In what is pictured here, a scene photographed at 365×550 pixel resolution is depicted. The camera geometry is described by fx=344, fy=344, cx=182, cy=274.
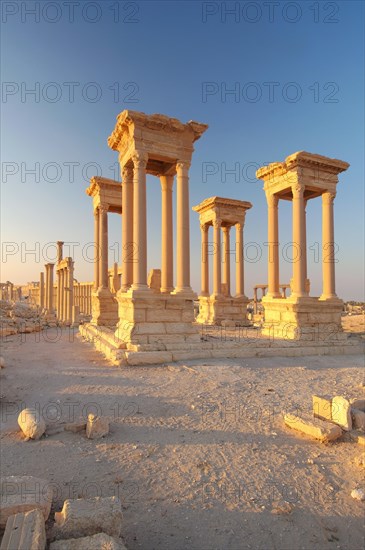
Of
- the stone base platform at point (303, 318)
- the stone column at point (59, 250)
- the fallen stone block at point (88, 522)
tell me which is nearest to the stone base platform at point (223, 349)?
the stone base platform at point (303, 318)

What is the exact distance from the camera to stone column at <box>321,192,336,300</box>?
47.8ft

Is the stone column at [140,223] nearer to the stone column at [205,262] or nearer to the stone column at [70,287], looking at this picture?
the stone column at [205,262]

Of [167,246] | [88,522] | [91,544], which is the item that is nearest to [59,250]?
[167,246]

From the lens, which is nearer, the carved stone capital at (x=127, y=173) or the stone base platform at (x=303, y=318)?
the carved stone capital at (x=127, y=173)

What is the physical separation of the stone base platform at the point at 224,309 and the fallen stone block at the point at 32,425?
14050 mm

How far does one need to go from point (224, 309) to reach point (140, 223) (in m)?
8.97

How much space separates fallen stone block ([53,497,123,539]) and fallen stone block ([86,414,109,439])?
6.46ft

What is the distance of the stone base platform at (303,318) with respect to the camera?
13227 mm

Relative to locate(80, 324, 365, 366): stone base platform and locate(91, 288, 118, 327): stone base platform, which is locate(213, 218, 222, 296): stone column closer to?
locate(91, 288, 118, 327): stone base platform

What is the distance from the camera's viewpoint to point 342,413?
528 cm

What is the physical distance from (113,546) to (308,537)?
178cm

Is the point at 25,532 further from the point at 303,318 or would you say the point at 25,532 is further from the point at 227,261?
the point at 227,261

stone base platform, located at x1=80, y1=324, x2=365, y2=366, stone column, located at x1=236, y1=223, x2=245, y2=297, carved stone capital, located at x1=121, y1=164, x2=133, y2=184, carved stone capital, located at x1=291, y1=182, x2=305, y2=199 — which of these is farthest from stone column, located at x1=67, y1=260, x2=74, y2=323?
carved stone capital, located at x1=291, y1=182, x2=305, y2=199

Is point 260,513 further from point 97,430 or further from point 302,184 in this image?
point 302,184
